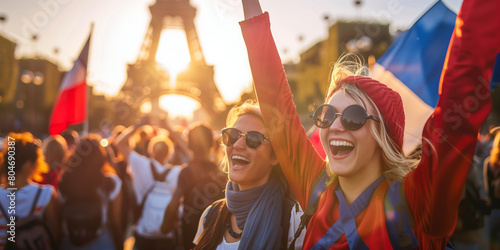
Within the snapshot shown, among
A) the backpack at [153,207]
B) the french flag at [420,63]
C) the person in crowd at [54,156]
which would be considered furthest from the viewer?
the person in crowd at [54,156]

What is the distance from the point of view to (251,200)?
7.12 feet

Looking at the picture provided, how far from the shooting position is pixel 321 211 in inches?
62.8

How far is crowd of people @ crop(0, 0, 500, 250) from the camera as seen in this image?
1.17m

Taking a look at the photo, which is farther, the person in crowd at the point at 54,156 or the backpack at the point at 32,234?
the person in crowd at the point at 54,156

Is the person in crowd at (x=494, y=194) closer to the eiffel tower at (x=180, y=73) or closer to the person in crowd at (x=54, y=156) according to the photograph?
the person in crowd at (x=54, y=156)

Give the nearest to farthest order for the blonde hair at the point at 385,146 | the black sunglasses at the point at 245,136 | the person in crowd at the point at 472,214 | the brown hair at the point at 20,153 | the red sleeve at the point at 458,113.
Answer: the red sleeve at the point at 458,113 → the blonde hair at the point at 385,146 → the black sunglasses at the point at 245,136 → the brown hair at the point at 20,153 → the person in crowd at the point at 472,214

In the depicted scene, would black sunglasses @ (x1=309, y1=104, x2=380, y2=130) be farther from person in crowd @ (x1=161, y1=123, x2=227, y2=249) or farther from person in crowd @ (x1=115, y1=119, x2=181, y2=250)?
person in crowd @ (x1=115, y1=119, x2=181, y2=250)

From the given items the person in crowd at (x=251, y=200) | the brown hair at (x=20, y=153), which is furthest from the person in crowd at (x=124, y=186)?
the person in crowd at (x=251, y=200)

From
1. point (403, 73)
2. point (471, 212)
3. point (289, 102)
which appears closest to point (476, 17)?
point (289, 102)

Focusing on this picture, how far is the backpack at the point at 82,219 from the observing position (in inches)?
143

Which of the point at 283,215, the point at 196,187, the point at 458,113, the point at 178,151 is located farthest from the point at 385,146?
the point at 178,151

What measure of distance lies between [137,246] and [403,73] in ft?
11.3

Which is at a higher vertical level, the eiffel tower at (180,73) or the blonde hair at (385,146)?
the eiffel tower at (180,73)

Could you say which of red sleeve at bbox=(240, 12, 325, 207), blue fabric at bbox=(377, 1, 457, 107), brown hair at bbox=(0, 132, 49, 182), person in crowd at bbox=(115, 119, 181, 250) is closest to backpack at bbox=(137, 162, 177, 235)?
person in crowd at bbox=(115, 119, 181, 250)
